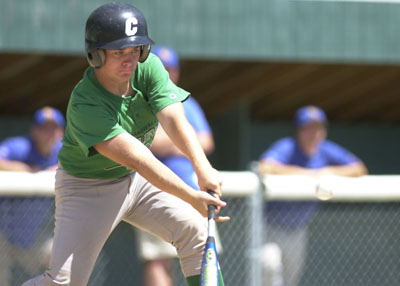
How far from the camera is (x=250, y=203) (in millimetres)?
5207

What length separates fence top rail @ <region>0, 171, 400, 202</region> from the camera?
4.91 m

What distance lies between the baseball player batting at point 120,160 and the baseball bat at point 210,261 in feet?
0.13

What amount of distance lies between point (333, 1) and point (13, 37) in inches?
135

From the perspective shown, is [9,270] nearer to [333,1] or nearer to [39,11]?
[39,11]

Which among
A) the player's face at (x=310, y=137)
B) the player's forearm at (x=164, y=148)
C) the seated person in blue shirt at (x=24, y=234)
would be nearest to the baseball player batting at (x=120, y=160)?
the player's forearm at (x=164, y=148)

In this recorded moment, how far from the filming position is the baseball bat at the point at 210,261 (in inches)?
139

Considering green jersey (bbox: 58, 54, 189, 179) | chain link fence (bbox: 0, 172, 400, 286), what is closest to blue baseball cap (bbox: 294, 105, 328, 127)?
chain link fence (bbox: 0, 172, 400, 286)

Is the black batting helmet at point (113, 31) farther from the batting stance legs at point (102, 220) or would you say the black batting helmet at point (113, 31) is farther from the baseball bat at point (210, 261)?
the baseball bat at point (210, 261)

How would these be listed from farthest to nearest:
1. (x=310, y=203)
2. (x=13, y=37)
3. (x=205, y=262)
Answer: (x=13, y=37) → (x=310, y=203) → (x=205, y=262)

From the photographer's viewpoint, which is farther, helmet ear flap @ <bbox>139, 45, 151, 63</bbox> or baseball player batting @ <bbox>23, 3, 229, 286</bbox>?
helmet ear flap @ <bbox>139, 45, 151, 63</bbox>

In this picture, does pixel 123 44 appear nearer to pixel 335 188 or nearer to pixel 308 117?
pixel 335 188

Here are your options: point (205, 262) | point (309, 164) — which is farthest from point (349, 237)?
point (205, 262)

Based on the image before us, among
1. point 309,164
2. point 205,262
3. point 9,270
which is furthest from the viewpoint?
point 309,164

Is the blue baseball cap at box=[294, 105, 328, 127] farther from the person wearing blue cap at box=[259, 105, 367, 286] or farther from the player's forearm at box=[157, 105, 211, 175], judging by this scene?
the player's forearm at box=[157, 105, 211, 175]
